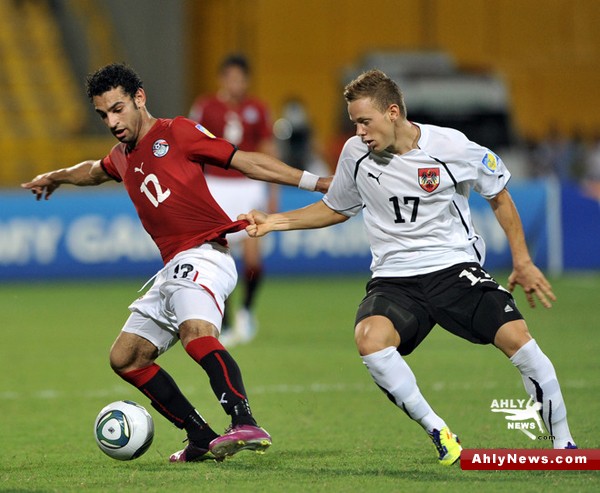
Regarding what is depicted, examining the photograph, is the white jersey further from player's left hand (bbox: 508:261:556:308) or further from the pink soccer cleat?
the pink soccer cleat

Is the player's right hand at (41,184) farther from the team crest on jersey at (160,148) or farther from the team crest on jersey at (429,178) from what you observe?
the team crest on jersey at (429,178)

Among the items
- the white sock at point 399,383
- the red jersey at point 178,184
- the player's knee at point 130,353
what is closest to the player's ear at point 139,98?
the red jersey at point 178,184

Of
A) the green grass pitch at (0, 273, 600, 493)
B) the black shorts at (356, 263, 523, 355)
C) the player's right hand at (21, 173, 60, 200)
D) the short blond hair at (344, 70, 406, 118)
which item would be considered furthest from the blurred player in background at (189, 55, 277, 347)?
the short blond hair at (344, 70, 406, 118)

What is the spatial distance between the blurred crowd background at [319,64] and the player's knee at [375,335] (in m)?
15.1

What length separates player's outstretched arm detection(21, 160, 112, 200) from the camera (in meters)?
6.82

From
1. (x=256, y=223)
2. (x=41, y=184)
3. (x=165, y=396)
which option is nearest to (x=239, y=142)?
(x=41, y=184)

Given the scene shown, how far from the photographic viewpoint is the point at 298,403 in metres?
8.01

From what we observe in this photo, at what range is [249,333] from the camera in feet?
36.8

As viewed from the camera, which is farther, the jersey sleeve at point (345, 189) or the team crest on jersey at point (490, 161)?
the jersey sleeve at point (345, 189)

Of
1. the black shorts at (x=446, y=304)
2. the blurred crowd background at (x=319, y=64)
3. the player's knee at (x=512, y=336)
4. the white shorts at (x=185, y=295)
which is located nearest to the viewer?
the player's knee at (x=512, y=336)

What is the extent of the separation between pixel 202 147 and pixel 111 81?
1.82ft

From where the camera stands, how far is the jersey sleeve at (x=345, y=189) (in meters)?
6.22

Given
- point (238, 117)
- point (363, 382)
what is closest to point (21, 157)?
point (238, 117)

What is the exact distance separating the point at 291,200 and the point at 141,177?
10.3 metres
